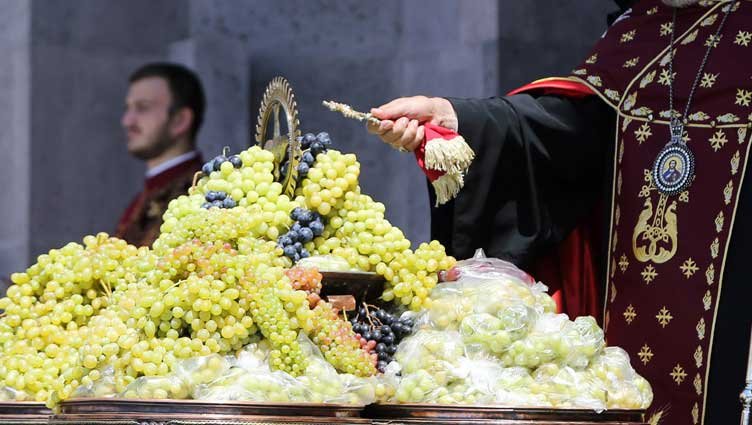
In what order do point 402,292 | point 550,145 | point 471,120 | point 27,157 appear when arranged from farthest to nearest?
point 27,157, point 550,145, point 471,120, point 402,292

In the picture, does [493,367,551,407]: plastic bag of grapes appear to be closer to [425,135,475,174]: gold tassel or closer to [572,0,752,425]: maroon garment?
[425,135,475,174]: gold tassel

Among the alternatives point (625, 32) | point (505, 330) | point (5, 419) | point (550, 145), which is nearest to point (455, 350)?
point (505, 330)

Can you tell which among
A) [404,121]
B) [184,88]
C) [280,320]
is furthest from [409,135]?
[184,88]

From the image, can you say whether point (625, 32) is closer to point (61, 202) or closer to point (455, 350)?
point (455, 350)

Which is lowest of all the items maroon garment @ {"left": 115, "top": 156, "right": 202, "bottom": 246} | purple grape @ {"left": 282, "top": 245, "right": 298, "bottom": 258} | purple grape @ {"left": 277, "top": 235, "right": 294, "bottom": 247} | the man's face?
maroon garment @ {"left": 115, "top": 156, "right": 202, "bottom": 246}

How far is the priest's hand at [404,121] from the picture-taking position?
3.62 m

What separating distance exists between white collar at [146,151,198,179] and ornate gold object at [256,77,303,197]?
459cm

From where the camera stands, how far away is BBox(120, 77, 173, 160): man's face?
834 cm

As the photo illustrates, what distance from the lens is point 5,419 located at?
326 centimetres

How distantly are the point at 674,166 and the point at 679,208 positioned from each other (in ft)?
0.35

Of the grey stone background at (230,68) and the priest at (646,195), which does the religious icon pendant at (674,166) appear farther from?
the grey stone background at (230,68)

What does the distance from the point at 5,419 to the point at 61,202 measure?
5468mm

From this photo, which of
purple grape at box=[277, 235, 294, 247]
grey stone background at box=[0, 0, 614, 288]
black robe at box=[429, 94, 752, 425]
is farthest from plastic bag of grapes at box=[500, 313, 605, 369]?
grey stone background at box=[0, 0, 614, 288]

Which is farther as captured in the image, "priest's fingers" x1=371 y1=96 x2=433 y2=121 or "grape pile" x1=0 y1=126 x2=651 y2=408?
"priest's fingers" x1=371 y1=96 x2=433 y2=121
